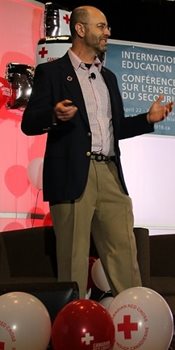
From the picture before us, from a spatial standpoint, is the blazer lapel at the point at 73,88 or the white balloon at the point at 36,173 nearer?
the blazer lapel at the point at 73,88

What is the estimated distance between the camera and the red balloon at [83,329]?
2.26m

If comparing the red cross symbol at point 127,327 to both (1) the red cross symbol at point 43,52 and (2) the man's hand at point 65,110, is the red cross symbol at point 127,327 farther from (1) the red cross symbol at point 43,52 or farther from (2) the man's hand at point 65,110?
(1) the red cross symbol at point 43,52

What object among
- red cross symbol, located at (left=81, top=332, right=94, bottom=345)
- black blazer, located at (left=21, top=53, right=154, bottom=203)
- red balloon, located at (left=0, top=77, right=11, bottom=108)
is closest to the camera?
red cross symbol, located at (left=81, top=332, right=94, bottom=345)

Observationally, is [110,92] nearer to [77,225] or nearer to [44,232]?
[77,225]

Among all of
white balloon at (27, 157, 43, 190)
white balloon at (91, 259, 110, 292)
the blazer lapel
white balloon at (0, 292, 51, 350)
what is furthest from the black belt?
white balloon at (27, 157, 43, 190)

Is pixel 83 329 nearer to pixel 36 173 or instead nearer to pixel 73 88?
pixel 73 88

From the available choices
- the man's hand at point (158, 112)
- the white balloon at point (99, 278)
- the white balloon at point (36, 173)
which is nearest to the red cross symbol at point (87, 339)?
the man's hand at point (158, 112)

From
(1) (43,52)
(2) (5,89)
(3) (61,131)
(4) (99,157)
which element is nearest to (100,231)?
(4) (99,157)

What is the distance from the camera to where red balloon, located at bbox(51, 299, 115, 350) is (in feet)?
7.41

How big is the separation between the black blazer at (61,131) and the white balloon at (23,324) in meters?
0.62

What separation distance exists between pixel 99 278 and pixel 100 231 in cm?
82

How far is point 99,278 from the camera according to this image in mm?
3809

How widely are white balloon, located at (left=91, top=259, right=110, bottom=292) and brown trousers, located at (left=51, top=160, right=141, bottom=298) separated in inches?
30.4

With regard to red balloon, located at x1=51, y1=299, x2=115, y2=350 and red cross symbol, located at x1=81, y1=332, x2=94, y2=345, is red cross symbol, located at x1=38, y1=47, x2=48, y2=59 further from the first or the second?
red cross symbol, located at x1=81, y1=332, x2=94, y2=345
